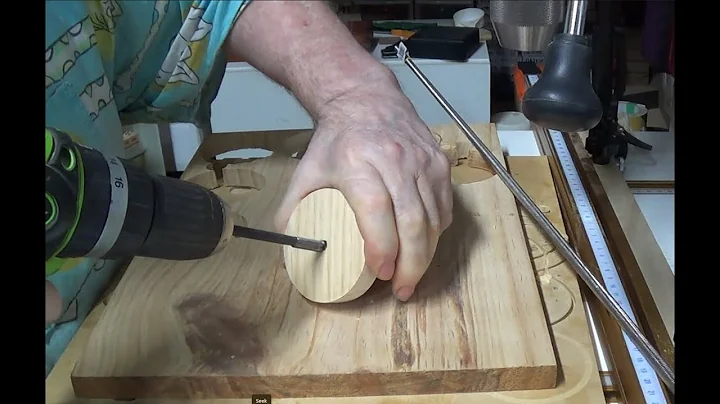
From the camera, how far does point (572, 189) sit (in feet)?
2.20

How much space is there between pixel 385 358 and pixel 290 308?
0.30ft

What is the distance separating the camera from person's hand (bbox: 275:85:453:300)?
0.47 metres

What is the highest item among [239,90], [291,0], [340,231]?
A: [291,0]

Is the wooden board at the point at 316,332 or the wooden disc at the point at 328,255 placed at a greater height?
the wooden disc at the point at 328,255

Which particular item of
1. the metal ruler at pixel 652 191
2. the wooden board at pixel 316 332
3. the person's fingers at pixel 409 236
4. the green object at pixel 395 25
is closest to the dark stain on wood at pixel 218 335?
the wooden board at pixel 316 332

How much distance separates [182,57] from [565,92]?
1.55ft

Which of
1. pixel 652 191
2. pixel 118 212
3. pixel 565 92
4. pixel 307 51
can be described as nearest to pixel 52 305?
pixel 118 212

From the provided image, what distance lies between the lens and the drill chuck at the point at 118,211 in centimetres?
31

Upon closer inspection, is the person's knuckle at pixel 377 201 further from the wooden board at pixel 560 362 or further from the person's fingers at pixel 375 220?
the wooden board at pixel 560 362

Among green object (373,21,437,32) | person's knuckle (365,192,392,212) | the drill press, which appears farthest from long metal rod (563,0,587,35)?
green object (373,21,437,32)

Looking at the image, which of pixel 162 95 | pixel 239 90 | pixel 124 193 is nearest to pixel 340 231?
pixel 124 193
